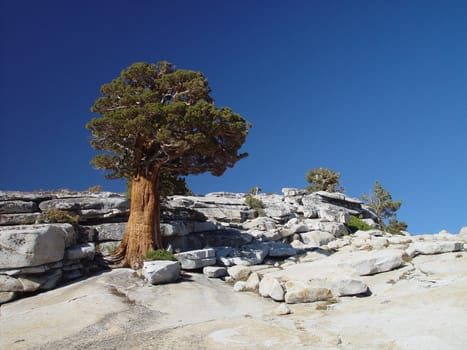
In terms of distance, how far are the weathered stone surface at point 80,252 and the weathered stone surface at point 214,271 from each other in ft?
19.6

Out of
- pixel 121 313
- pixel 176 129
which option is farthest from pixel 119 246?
pixel 121 313

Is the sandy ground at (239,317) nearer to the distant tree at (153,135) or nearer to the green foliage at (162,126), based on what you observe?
the distant tree at (153,135)

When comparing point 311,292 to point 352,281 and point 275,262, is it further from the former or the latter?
point 275,262

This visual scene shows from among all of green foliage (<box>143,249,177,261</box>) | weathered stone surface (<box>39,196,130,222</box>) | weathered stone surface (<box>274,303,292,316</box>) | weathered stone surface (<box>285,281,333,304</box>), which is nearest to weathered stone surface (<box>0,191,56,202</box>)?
weathered stone surface (<box>39,196,130,222</box>)

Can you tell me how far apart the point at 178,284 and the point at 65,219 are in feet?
26.8

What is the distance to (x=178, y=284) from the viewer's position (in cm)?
1675

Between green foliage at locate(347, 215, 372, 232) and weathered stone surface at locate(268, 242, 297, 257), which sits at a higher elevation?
A: green foliage at locate(347, 215, 372, 232)

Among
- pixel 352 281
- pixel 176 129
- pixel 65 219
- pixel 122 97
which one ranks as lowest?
pixel 352 281

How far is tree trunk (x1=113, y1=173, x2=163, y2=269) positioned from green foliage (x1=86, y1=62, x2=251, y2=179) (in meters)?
0.87

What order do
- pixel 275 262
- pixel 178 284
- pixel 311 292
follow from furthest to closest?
pixel 275 262
pixel 178 284
pixel 311 292

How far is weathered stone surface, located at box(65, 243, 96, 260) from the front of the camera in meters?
17.8

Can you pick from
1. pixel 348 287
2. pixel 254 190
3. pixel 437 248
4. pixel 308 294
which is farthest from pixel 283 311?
pixel 254 190

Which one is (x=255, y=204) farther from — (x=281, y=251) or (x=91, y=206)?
(x=91, y=206)

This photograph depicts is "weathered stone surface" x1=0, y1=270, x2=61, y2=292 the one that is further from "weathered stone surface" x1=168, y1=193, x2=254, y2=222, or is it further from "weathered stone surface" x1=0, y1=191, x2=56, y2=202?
"weathered stone surface" x1=168, y1=193, x2=254, y2=222
